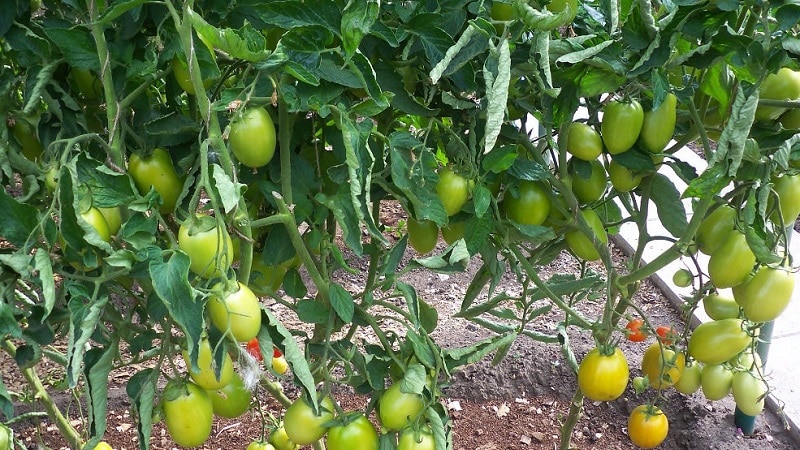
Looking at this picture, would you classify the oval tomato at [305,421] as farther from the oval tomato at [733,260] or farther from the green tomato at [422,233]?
the oval tomato at [733,260]

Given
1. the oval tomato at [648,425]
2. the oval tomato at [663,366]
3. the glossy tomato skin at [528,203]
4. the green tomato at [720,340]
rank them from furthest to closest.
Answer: the oval tomato at [648,425], the oval tomato at [663,366], the green tomato at [720,340], the glossy tomato skin at [528,203]

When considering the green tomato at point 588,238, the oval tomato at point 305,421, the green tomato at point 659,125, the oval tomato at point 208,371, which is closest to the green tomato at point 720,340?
the green tomato at point 588,238

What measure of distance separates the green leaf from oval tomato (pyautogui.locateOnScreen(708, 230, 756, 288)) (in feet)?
0.30

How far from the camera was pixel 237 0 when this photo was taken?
0.79 m

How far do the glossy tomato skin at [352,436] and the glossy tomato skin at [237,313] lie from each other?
23 cm

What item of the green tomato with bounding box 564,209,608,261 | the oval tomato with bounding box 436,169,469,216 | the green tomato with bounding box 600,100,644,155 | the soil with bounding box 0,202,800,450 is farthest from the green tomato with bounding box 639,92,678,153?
the soil with bounding box 0,202,800,450

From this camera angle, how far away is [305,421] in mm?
899

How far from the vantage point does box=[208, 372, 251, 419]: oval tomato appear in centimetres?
92

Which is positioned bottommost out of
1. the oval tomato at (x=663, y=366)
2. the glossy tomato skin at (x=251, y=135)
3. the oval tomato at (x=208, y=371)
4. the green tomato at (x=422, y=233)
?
the oval tomato at (x=663, y=366)

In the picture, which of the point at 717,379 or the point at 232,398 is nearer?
the point at 232,398

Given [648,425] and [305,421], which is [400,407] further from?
[648,425]

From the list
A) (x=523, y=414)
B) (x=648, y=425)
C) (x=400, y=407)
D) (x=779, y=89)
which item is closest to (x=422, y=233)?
(x=400, y=407)

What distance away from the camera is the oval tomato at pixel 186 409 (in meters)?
0.84

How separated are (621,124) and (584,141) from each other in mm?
52
